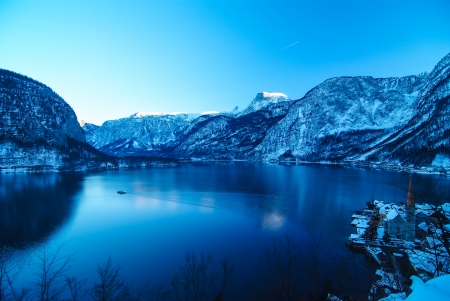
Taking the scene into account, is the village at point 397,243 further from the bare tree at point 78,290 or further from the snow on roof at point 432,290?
the bare tree at point 78,290

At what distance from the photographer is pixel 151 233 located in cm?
2931

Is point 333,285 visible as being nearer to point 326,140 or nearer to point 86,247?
point 86,247

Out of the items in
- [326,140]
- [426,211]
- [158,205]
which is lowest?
[158,205]

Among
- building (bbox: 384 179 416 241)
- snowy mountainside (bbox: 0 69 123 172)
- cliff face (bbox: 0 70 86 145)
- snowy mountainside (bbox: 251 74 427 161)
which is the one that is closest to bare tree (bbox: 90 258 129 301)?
building (bbox: 384 179 416 241)

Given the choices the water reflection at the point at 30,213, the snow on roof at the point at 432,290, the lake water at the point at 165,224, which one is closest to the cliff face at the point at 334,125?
the water reflection at the point at 30,213

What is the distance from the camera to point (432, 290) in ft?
13.0

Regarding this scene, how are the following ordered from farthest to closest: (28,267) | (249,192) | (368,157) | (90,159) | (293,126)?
(293,126)
(368,157)
(90,159)
(249,192)
(28,267)

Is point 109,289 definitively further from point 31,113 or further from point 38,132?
point 31,113

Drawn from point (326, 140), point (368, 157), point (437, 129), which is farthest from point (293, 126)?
point (437, 129)

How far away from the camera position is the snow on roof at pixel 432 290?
12.3 ft

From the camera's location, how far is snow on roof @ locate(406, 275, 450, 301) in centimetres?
375

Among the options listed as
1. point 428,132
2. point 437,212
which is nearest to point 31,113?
point 437,212

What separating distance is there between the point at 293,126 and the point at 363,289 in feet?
605

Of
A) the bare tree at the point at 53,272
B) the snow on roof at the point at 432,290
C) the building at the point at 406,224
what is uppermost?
the snow on roof at the point at 432,290
